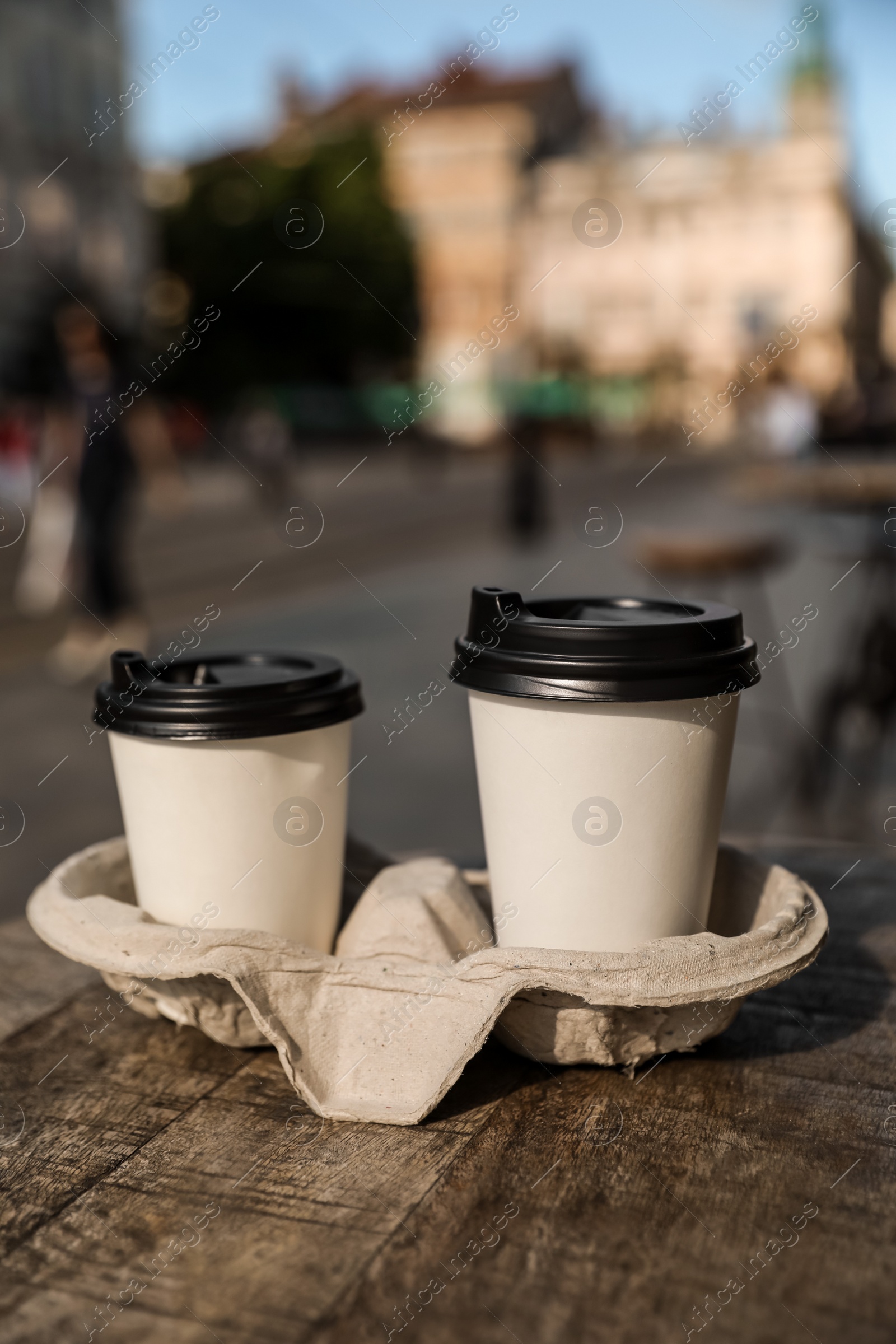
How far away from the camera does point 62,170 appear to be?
2959 centimetres

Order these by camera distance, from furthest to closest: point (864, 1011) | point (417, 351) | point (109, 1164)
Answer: point (417, 351), point (864, 1011), point (109, 1164)

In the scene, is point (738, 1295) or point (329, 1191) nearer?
point (738, 1295)

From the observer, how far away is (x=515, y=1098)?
1442 millimetres

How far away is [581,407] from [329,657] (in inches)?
→ 1681

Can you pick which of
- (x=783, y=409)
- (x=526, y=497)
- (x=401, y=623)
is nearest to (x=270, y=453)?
(x=526, y=497)

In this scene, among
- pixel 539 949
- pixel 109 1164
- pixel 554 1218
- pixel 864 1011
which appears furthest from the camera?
pixel 864 1011

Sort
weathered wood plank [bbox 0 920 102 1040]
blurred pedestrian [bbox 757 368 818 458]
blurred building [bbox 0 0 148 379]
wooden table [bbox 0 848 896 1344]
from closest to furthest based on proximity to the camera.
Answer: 1. wooden table [bbox 0 848 896 1344]
2. weathered wood plank [bbox 0 920 102 1040]
3. blurred pedestrian [bbox 757 368 818 458]
4. blurred building [bbox 0 0 148 379]

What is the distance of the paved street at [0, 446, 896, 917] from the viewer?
4898mm

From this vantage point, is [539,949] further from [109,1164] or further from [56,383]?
[56,383]

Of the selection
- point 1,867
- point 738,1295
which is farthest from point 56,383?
point 738,1295

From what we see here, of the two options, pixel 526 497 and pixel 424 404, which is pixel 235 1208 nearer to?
pixel 526 497

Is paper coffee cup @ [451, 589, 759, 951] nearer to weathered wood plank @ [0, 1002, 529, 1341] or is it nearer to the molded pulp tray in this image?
the molded pulp tray

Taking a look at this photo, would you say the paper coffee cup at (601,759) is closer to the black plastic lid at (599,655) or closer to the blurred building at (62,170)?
the black plastic lid at (599,655)

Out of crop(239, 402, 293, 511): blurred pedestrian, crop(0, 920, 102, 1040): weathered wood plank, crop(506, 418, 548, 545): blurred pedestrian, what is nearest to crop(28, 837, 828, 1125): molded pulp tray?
crop(0, 920, 102, 1040): weathered wood plank
